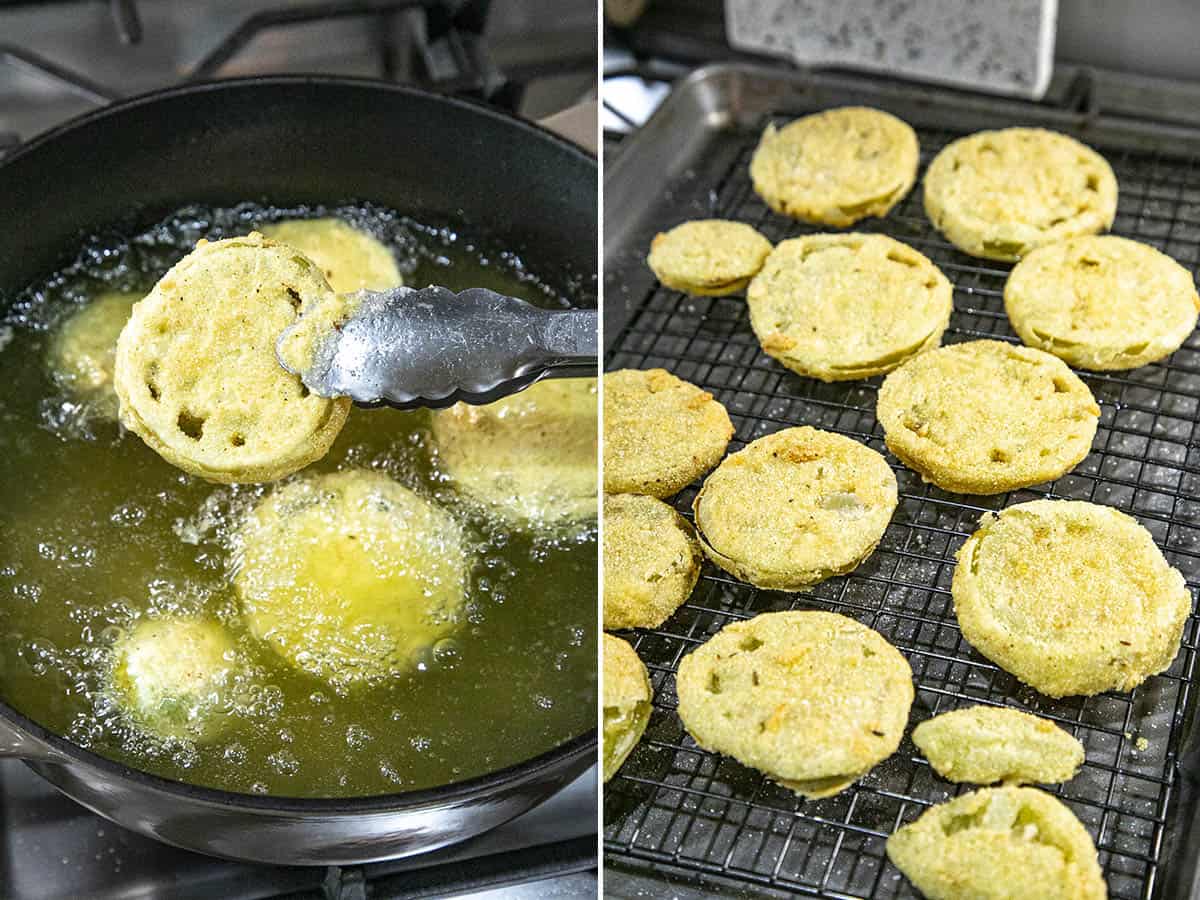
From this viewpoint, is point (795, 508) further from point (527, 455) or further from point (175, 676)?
point (175, 676)

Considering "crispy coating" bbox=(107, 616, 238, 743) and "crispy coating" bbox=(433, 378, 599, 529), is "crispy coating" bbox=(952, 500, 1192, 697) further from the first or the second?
"crispy coating" bbox=(107, 616, 238, 743)

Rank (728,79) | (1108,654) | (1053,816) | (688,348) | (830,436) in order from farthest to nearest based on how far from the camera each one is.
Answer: (728,79) < (688,348) < (830,436) < (1108,654) < (1053,816)

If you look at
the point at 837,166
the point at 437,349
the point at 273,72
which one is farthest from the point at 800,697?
the point at 273,72

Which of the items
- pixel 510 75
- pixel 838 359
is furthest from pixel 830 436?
pixel 510 75

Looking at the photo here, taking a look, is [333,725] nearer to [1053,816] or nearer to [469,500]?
[469,500]

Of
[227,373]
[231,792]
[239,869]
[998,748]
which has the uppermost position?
[227,373]

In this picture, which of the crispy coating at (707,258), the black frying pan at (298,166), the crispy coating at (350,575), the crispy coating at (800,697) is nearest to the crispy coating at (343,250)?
the black frying pan at (298,166)

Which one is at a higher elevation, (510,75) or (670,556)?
(510,75)
